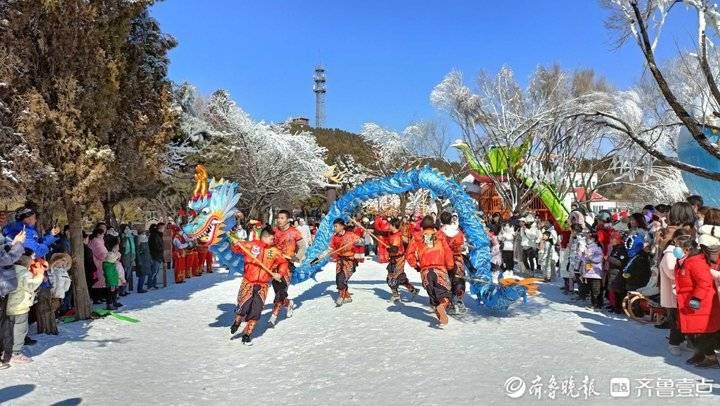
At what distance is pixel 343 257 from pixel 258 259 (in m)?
2.69

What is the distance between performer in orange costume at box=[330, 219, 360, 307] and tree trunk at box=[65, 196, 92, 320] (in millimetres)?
4069

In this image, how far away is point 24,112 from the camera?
7.43m

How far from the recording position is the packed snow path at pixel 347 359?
5.12m

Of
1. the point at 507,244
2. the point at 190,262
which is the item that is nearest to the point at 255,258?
the point at 190,262

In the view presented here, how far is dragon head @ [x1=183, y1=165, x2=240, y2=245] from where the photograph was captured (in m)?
8.48

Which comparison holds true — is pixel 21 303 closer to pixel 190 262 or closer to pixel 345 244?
pixel 345 244

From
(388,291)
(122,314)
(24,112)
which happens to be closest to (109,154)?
(24,112)

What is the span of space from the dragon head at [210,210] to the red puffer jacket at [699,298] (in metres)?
6.25

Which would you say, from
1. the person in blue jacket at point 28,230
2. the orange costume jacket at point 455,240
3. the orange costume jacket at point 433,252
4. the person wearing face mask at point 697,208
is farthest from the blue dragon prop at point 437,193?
the person wearing face mask at point 697,208

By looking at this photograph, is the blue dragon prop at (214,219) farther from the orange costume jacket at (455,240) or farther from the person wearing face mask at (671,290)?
the person wearing face mask at (671,290)

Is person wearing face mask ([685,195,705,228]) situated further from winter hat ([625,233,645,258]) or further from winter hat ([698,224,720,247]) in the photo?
winter hat ([625,233,645,258])

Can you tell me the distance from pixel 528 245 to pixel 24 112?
11.4 meters

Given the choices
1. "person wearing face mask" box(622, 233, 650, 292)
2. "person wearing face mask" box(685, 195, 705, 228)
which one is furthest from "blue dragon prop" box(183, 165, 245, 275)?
"person wearing face mask" box(685, 195, 705, 228)

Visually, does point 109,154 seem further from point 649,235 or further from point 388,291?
point 649,235
